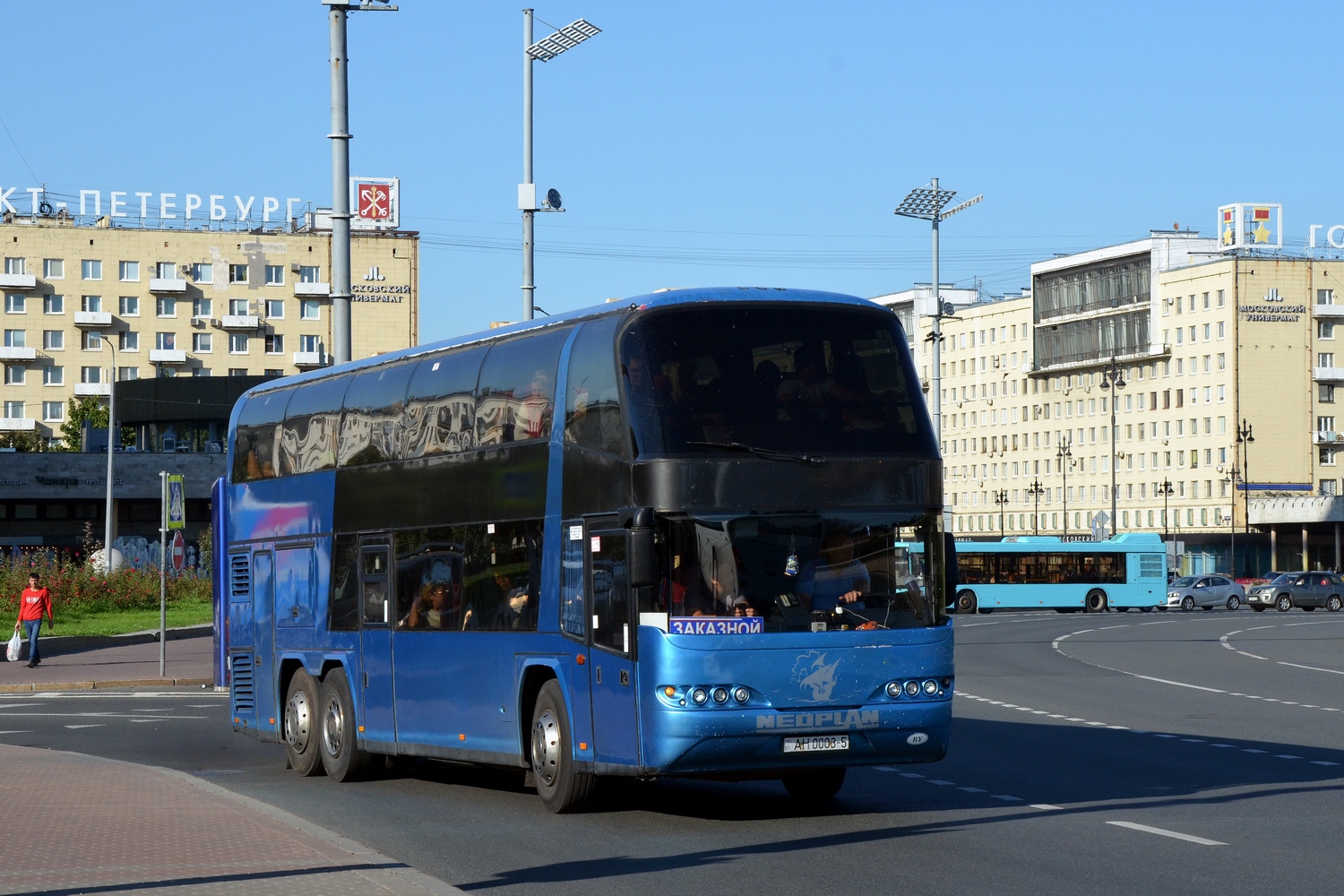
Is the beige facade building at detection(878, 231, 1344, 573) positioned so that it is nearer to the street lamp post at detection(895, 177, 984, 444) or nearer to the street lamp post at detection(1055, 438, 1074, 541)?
the street lamp post at detection(1055, 438, 1074, 541)

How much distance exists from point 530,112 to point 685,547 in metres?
20.2

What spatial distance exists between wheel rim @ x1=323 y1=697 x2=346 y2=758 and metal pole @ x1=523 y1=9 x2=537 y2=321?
1212cm

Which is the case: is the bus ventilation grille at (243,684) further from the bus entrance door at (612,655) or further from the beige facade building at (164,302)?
the beige facade building at (164,302)

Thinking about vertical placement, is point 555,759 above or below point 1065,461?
below

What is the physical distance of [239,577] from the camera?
65.7 ft

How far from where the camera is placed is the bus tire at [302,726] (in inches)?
708

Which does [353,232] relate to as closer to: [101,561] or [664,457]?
[101,561]

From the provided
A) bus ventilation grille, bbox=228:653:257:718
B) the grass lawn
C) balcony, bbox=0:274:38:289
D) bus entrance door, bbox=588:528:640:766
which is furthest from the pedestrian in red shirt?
balcony, bbox=0:274:38:289

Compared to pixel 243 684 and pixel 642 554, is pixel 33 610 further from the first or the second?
pixel 642 554

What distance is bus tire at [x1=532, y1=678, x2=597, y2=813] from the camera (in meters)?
13.5

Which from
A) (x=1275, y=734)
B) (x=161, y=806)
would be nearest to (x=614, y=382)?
(x=161, y=806)

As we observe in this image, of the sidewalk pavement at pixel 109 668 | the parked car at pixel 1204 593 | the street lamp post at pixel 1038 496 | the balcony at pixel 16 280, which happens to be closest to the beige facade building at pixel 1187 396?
the street lamp post at pixel 1038 496

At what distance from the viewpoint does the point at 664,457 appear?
12.7m

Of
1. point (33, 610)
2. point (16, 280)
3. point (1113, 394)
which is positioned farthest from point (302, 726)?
point (16, 280)
